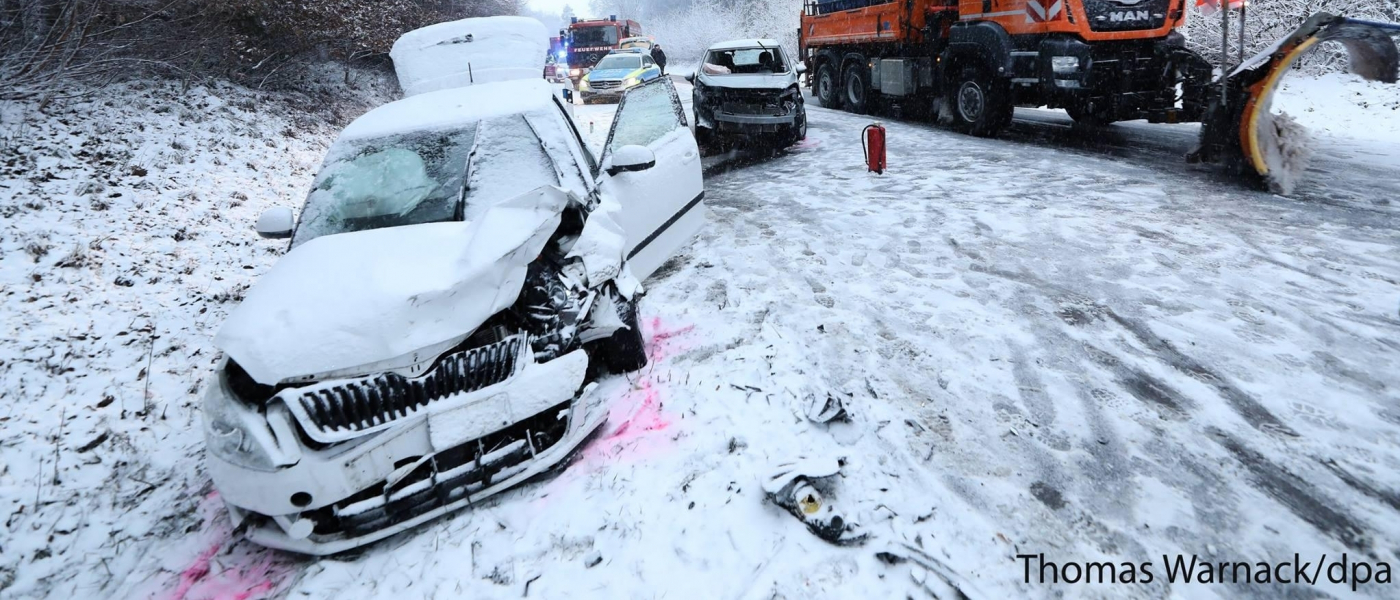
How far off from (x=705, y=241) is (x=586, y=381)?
3085 mm

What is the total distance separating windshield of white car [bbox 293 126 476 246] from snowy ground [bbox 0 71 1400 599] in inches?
56.0

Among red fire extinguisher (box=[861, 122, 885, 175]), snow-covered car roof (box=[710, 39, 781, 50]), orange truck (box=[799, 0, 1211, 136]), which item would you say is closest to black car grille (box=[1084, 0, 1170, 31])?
orange truck (box=[799, 0, 1211, 136])

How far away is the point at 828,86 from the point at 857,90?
1.50 metres

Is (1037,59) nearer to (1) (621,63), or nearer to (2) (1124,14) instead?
(2) (1124,14)

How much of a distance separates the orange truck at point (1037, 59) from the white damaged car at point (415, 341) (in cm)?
748

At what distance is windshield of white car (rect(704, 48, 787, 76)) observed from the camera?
10.6 m

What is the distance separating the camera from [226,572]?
2734mm

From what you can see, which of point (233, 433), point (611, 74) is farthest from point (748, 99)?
point (611, 74)

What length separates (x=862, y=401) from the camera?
3.44 m

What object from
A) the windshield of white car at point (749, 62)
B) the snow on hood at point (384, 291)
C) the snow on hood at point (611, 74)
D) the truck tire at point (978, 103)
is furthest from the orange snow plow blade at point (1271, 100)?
the snow on hood at point (611, 74)

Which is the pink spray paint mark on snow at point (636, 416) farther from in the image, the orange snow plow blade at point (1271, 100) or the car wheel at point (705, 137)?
the car wheel at point (705, 137)

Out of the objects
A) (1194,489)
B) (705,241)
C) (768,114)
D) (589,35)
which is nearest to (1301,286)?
(1194,489)

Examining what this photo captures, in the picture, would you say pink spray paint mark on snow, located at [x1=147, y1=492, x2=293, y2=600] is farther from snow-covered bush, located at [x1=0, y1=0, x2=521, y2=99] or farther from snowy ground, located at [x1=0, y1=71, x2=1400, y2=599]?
snow-covered bush, located at [x1=0, y1=0, x2=521, y2=99]

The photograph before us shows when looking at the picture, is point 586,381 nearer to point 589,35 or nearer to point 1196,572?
point 1196,572
